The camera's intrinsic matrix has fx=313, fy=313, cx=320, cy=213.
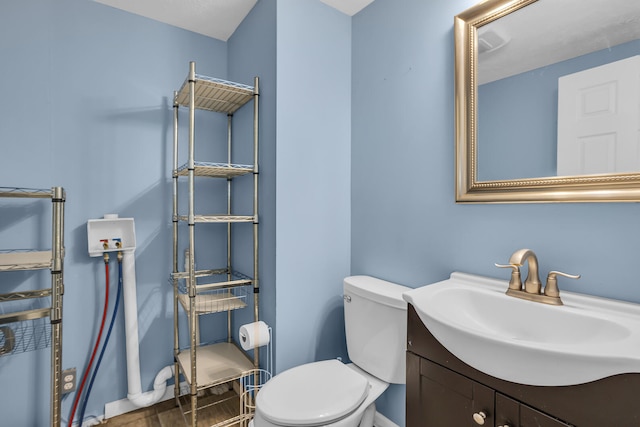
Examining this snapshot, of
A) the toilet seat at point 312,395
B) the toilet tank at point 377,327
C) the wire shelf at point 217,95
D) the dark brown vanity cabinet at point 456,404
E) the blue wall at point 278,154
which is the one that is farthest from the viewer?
the wire shelf at point 217,95

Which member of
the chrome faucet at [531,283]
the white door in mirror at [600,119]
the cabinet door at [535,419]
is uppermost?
the white door in mirror at [600,119]

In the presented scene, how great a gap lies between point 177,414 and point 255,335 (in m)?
0.79

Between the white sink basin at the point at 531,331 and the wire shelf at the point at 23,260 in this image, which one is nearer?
the white sink basin at the point at 531,331

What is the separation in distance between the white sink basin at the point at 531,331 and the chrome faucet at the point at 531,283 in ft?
0.09

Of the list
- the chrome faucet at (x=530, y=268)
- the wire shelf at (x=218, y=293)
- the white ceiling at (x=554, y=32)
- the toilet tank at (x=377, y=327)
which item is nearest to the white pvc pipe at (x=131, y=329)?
the wire shelf at (x=218, y=293)

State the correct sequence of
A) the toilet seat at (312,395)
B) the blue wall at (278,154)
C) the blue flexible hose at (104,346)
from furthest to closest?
the blue flexible hose at (104,346), the blue wall at (278,154), the toilet seat at (312,395)

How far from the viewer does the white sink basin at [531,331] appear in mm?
669

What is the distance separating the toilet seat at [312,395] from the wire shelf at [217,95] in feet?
4.65

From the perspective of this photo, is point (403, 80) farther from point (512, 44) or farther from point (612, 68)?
point (612, 68)

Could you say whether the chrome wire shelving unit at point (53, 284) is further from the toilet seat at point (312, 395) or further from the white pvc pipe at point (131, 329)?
the toilet seat at point (312, 395)

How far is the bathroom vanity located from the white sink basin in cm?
3

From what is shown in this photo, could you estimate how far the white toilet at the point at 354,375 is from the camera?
1145mm

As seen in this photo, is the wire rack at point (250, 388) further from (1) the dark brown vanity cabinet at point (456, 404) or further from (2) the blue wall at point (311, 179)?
(1) the dark brown vanity cabinet at point (456, 404)

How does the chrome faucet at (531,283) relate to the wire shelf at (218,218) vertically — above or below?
below
